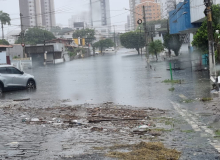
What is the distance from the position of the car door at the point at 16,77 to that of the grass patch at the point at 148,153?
1566 centimetres

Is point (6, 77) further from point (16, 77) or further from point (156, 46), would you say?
point (156, 46)

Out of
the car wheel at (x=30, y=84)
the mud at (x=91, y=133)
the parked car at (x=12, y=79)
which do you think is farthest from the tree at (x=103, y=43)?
the mud at (x=91, y=133)

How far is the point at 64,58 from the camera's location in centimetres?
10206

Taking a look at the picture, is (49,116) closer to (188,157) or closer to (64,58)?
(188,157)

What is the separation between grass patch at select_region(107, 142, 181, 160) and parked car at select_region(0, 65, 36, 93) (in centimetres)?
1497

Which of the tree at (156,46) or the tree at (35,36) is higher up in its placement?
the tree at (35,36)

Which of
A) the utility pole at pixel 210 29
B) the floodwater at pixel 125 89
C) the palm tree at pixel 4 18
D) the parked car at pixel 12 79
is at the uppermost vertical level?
the palm tree at pixel 4 18

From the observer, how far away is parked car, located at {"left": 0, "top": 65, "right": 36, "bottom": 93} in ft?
67.4

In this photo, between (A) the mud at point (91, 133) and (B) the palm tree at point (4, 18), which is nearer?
(A) the mud at point (91, 133)

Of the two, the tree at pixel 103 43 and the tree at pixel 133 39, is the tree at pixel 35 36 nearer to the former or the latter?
the tree at pixel 103 43

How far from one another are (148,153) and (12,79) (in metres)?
16.1

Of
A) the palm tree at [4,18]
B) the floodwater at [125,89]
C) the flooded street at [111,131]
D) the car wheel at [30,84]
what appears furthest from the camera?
the palm tree at [4,18]

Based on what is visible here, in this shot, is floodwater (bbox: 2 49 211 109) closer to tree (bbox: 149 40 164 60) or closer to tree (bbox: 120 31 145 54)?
tree (bbox: 149 40 164 60)

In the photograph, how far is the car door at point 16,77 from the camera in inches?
843
